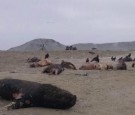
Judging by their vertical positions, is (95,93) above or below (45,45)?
below

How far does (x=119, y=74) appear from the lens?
15359 mm

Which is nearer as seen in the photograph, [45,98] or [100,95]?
[45,98]

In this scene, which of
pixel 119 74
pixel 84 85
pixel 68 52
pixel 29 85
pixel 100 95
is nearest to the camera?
pixel 29 85

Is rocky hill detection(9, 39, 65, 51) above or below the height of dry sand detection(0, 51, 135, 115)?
above

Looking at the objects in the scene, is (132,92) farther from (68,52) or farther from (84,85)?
(68,52)

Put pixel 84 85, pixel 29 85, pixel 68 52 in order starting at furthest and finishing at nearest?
pixel 68 52 < pixel 84 85 < pixel 29 85

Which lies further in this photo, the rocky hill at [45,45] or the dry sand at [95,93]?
the rocky hill at [45,45]

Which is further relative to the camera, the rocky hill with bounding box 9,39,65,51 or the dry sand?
the rocky hill with bounding box 9,39,65,51

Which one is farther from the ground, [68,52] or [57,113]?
[68,52]

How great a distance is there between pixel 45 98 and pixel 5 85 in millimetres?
1401

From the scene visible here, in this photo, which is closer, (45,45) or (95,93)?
(95,93)

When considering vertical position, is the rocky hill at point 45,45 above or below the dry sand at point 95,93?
above

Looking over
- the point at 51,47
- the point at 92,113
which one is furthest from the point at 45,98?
the point at 51,47

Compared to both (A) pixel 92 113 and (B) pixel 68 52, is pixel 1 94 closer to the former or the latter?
(A) pixel 92 113
